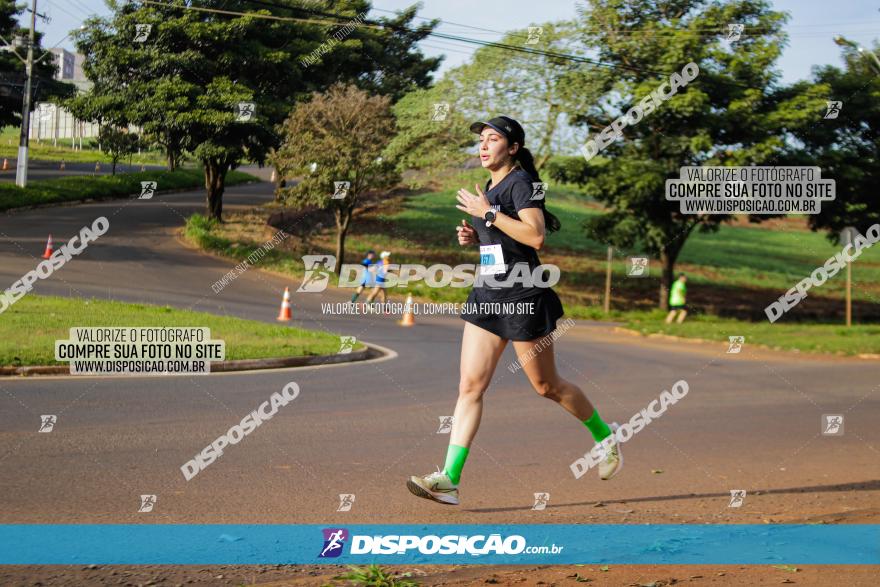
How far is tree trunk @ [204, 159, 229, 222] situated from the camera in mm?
38156

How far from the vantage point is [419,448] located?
790cm

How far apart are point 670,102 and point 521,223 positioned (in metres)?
26.1

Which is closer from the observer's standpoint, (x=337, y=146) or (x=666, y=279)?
(x=337, y=146)

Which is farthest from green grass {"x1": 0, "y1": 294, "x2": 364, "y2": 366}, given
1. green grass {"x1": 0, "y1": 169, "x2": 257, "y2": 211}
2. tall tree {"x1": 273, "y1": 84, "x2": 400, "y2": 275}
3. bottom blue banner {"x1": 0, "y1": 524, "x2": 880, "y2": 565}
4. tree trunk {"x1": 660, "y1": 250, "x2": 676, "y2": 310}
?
green grass {"x1": 0, "y1": 169, "x2": 257, "y2": 211}

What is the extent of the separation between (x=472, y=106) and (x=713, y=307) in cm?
1244

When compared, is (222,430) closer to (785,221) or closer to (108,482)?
(108,482)

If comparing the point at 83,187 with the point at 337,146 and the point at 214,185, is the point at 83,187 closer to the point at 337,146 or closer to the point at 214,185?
the point at 214,185

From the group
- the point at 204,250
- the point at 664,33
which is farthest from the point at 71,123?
the point at 664,33

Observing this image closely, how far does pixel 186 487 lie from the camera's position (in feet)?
20.1

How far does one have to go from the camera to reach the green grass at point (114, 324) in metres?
13.2

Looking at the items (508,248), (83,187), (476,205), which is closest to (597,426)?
(508,248)

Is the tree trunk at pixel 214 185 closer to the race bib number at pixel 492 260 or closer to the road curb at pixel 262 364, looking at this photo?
the road curb at pixel 262 364

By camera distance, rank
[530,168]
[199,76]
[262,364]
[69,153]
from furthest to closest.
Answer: [69,153] → [199,76] → [262,364] → [530,168]

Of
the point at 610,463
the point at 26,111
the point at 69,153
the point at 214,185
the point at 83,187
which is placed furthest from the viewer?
the point at 69,153
